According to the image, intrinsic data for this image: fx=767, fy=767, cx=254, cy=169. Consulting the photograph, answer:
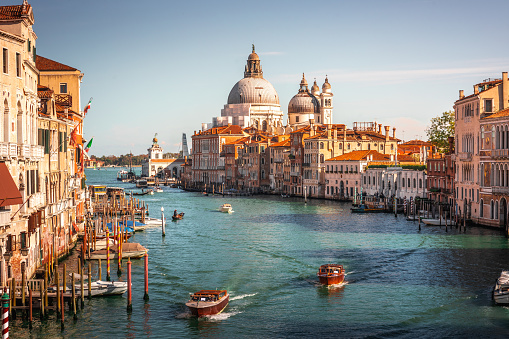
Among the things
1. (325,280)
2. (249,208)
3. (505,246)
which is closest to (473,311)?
(325,280)

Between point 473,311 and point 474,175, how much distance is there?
18996 mm

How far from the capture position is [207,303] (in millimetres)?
19594

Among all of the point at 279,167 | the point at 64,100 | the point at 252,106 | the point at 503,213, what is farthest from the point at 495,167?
the point at 252,106

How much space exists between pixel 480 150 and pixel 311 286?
1695 cm

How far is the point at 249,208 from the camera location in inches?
2306

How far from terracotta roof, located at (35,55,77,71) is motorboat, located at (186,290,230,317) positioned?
15786 mm

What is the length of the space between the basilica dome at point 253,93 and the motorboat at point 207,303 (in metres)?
91.3

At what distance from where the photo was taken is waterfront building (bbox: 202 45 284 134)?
109562mm

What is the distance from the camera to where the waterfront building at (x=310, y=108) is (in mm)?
100875

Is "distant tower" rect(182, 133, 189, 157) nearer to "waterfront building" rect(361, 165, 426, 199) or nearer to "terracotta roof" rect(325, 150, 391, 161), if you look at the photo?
"terracotta roof" rect(325, 150, 391, 161)

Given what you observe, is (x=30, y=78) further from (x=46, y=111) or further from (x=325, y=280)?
(x=325, y=280)

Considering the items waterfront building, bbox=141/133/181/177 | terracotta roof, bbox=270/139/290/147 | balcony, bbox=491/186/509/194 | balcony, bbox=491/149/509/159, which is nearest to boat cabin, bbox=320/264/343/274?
balcony, bbox=491/186/509/194

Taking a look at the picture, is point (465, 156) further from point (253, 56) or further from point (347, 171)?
point (253, 56)

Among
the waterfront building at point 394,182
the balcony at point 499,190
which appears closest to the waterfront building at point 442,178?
the waterfront building at point 394,182
